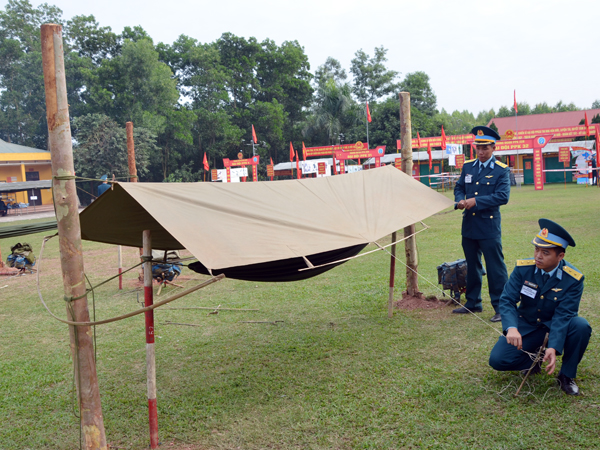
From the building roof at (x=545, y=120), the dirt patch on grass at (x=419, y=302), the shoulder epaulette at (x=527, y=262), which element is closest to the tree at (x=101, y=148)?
the dirt patch on grass at (x=419, y=302)

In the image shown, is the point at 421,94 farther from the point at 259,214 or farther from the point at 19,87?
the point at 259,214

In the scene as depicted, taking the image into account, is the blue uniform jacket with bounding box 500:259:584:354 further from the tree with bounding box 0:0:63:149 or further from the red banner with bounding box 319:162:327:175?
the tree with bounding box 0:0:63:149

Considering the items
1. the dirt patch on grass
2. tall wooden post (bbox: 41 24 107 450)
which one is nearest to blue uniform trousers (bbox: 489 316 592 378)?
the dirt patch on grass

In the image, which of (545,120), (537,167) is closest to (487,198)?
(537,167)

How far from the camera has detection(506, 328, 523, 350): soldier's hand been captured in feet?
9.96

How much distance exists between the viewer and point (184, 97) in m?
42.0

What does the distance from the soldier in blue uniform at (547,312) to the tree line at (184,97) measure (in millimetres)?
31069

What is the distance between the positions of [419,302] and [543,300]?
2.21 m

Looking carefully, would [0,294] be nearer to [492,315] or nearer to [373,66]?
[492,315]

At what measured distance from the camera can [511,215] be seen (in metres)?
12.6

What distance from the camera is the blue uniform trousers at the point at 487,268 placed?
4.54 meters

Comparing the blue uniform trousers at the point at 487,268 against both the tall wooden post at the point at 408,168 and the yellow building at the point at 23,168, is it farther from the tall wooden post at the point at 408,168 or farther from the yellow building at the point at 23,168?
the yellow building at the point at 23,168

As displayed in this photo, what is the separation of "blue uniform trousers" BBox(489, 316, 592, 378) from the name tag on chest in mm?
247

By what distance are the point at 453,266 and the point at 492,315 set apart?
67 centimetres
